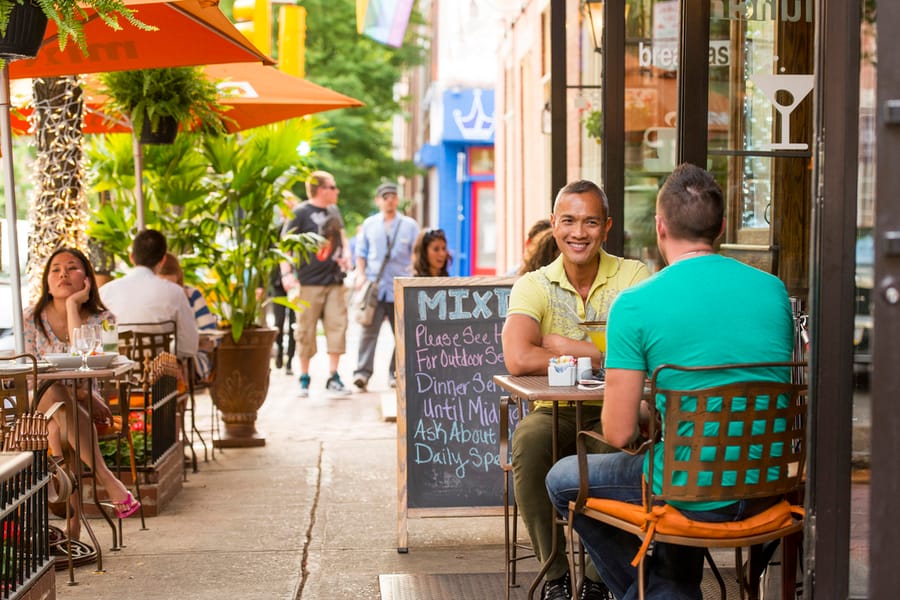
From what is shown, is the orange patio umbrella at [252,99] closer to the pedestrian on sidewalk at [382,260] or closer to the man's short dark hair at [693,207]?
the pedestrian on sidewalk at [382,260]

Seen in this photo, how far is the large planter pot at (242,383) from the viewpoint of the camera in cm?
868

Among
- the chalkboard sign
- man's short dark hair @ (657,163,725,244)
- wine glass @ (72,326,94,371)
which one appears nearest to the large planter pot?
wine glass @ (72,326,94,371)

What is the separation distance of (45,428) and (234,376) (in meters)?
4.15

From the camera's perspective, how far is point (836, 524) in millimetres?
3217

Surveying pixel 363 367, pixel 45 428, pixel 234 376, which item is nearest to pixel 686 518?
pixel 45 428

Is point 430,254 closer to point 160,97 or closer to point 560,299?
point 160,97

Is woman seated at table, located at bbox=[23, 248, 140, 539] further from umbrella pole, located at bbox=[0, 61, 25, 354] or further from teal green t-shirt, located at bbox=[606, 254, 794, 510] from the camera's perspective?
teal green t-shirt, located at bbox=[606, 254, 794, 510]

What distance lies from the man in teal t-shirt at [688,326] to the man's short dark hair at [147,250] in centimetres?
464

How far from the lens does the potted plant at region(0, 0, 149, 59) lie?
449cm

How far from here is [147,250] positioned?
24.9ft

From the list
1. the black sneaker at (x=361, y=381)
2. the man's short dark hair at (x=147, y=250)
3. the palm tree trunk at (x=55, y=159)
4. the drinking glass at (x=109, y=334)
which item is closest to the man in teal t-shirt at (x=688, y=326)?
the drinking glass at (x=109, y=334)

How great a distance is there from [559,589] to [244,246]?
536 cm

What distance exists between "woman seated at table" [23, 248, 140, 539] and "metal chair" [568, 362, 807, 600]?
325 centimetres

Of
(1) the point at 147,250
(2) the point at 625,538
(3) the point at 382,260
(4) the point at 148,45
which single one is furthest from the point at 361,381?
(2) the point at 625,538
